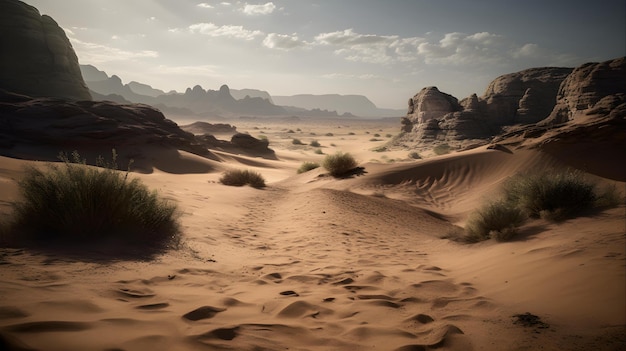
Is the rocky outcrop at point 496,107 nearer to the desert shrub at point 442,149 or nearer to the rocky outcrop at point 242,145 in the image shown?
the desert shrub at point 442,149

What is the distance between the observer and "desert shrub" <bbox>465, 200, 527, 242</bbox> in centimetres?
538

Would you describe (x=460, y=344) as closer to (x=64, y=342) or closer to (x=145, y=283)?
(x=64, y=342)

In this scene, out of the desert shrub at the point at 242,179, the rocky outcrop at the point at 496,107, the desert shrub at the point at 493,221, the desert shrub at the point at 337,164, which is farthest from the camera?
the rocky outcrop at the point at 496,107

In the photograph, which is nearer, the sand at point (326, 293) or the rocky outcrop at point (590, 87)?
the sand at point (326, 293)

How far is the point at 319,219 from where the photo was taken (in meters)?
Result: 7.74

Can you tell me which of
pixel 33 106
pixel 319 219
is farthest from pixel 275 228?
pixel 33 106

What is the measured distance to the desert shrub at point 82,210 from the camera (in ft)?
13.1

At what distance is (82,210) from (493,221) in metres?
6.51

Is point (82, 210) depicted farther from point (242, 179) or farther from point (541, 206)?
point (242, 179)

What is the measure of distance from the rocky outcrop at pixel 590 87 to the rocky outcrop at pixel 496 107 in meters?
4.87

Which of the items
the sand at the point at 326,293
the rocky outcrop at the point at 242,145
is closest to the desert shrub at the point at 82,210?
the sand at the point at 326,293

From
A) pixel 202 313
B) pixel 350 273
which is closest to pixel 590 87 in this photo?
pixel 350 273

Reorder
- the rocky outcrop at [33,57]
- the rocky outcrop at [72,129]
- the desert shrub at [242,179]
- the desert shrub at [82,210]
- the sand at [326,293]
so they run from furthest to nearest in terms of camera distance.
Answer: the rocky outcrop at [33,57]
the rocky outcrop at [72,129]
the desert shrub at [242,179]
the desert shrub at [82,210]
the sand at [326,293]

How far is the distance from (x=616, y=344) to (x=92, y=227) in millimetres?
5502
